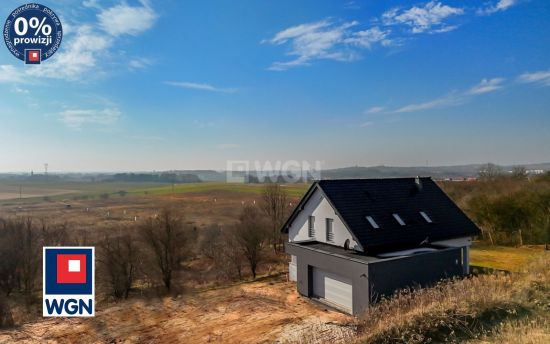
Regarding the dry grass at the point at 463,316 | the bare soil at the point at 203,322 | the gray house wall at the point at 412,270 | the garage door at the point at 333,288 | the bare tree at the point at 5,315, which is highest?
the dry grass at the point at 463,316

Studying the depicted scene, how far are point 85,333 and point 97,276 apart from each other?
9198 mm

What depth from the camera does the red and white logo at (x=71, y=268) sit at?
1298cm

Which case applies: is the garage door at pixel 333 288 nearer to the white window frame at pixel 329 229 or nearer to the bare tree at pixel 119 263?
the white window frame at pixel 329 229

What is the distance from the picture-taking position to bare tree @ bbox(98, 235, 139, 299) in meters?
23.9

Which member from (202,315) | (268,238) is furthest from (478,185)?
(202,315)

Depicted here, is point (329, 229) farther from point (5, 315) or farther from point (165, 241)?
point (5, 315)

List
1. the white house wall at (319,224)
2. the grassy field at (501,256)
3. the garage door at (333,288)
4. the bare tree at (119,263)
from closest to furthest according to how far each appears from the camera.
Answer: the garage door at (333,288)
the white house wall at (319,224)
the grassy field at (501,256)
the bare tree at (119,263)

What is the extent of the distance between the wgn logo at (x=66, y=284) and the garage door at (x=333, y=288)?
9614 millimetres

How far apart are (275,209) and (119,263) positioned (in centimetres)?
1552

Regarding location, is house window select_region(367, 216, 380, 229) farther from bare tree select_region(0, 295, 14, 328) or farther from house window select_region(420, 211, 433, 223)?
bare tree select_region(0, 295, 14, 328)

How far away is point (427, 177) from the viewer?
21547 mm

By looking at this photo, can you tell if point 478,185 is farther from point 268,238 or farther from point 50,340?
point 50,340

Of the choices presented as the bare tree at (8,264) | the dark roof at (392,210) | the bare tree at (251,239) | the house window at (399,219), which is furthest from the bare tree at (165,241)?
the house window at (399,219)

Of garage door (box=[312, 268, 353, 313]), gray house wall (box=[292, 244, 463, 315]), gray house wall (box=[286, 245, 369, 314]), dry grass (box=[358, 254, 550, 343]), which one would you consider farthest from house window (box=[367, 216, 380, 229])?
dry grass (box=[358, 254, 550, 343])
